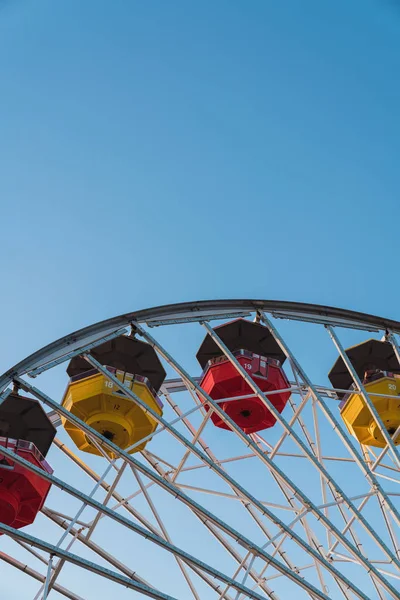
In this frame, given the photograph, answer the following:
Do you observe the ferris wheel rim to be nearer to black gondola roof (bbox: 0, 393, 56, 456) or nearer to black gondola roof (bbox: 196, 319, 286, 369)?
black gondola roof (bbox: 196, 319, 286, 369)

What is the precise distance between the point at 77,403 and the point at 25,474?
7.01 feet

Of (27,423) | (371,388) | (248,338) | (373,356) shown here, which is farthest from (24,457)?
(373,356)

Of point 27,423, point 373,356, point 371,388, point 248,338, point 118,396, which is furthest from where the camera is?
point 373,356

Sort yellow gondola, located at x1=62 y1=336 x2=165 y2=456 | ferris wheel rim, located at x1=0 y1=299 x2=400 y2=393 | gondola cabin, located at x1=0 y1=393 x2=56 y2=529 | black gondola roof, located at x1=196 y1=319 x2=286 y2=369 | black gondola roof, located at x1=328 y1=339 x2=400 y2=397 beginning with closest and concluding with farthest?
1. ferris wheel rim, located at x1=0 y1=299 x2=400 y2=393
2. gondola cabin, located at x1=0 y1=393 x2=56 y2=529
3. yellow gondola, located at x1=62 y1=336 x2=165 y2=456
4. black gondola roof, located at x1=196 y1=319 x2=286 y2=369
5. black gondola roof, located at x1=328 y1=339 x2=400 y2=397

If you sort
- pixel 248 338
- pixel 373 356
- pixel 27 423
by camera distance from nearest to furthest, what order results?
pixel 27 423 < pixel 248 338 < pixel 373 356

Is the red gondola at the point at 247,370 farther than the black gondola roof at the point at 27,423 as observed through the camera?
Yes

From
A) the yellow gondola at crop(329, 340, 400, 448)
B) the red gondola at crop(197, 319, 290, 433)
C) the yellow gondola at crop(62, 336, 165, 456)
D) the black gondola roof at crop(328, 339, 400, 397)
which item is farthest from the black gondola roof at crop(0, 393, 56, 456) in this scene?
the black gondola roof at crop(328, 339, 400, 397)

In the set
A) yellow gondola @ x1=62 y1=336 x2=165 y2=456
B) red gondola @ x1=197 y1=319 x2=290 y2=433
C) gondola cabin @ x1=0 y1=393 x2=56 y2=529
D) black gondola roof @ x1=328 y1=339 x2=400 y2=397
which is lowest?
gondola cabin @ x1=0 y1=393 x2=56 y2=529

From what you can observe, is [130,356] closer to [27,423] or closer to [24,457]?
[27,423]

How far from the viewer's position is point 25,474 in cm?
1691

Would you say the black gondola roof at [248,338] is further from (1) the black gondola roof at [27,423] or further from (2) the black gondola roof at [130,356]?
(1) the black gondola roof at [27,423]

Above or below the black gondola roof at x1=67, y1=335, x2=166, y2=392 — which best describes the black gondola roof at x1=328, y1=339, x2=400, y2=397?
above

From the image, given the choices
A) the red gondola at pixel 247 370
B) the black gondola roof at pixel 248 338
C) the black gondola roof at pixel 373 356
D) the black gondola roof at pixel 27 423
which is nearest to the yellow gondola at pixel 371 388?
the black gondola roof at pixel 373 356

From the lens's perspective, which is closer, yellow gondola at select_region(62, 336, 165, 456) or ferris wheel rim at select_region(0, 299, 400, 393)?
ferris wheel rim at select_region(0, 299, 400, 393)
